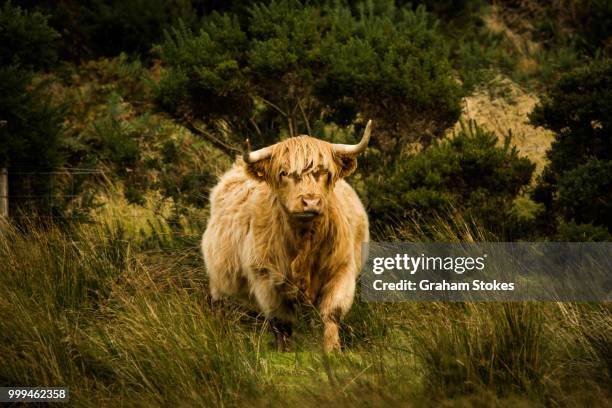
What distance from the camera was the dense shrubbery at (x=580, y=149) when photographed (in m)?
8.23

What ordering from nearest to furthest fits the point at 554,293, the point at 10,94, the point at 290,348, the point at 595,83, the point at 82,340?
the point at 82,340, the point at 554,293, the point at 290,348, the point at 595,83, the point at 10,94

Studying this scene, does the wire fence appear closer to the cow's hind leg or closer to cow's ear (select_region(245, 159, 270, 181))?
cow's ear (select_region(245, 159, 270, 181))

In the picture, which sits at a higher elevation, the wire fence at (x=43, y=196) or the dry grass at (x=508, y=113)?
the dry grass at (x=508, y=113)

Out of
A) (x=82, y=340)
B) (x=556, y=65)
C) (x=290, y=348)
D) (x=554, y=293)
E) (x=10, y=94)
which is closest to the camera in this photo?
(x=82, y=340)

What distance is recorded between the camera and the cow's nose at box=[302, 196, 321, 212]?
6207mm

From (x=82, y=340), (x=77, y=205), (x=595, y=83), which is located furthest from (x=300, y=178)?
(x=77, y=205)

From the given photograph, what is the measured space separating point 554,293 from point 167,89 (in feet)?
19.9

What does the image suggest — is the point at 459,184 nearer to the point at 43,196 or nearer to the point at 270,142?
the point at 270,142

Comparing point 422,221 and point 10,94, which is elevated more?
point 10,94

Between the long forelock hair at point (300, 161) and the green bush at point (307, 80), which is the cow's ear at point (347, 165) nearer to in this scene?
the long forelock hair at point (300, 161)

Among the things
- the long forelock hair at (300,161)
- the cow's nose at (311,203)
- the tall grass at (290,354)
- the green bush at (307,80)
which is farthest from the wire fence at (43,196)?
the cow's nose at (311,203)

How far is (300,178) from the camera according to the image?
21.1ft

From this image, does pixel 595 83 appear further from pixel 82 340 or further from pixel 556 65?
pixel 556 65

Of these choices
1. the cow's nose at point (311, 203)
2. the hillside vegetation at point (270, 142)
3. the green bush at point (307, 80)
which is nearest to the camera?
the hillside vegetation at point (270, 142)
